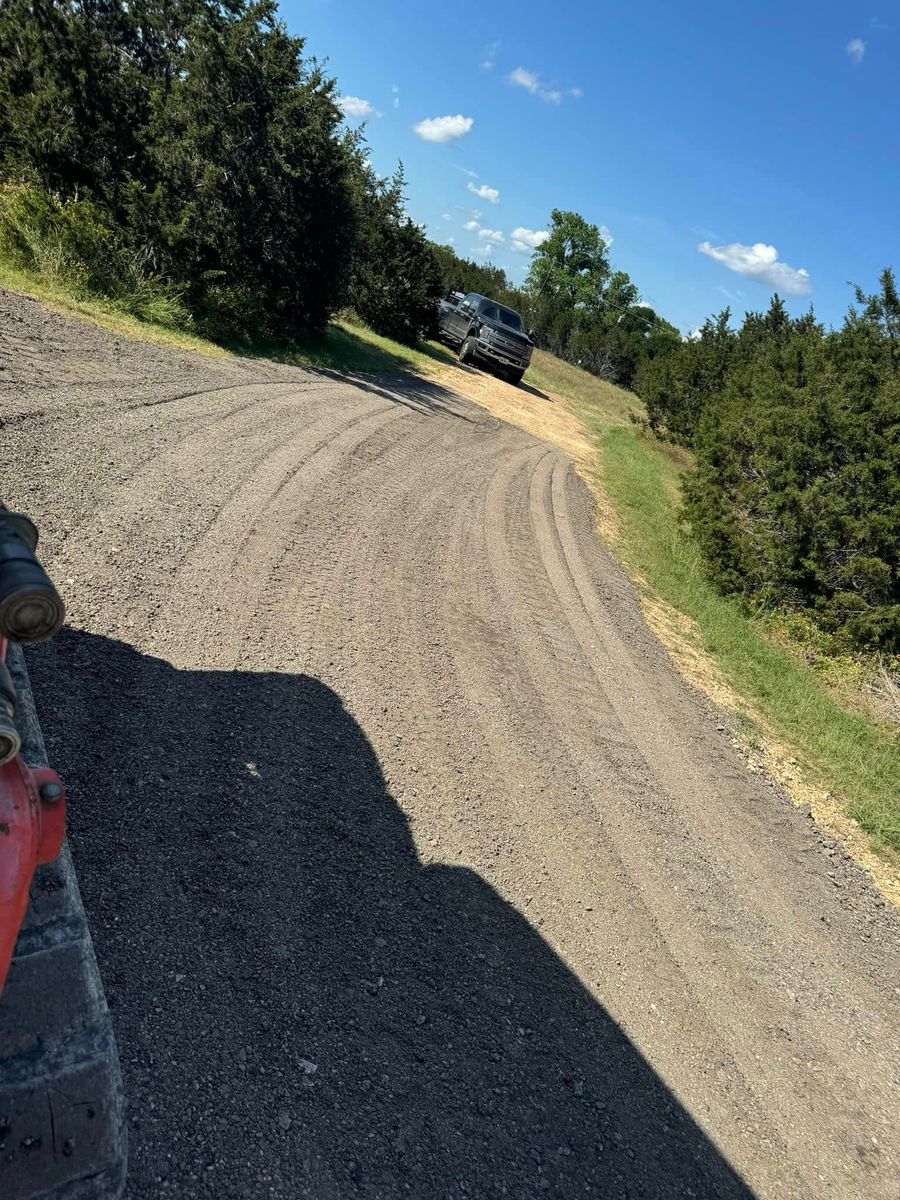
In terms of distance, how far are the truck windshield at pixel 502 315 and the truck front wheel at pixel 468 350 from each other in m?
1.08

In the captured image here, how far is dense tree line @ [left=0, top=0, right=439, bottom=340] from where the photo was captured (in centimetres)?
1216

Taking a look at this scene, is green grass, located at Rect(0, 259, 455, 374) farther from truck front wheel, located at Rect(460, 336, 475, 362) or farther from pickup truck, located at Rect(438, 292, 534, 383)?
pickup truck, located at Rect(438, 292, 534, 383)

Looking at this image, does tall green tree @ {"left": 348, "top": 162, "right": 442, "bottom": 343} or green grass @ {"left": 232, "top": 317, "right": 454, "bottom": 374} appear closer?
green grass @ {"left": 232, "top": 317, "right": 454, "bottom": 374}

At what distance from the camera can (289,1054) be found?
2.57 metres

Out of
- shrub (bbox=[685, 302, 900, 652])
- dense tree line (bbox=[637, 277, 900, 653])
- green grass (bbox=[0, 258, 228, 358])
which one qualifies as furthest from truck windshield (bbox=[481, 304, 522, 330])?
shrub (bbox=[685, 302, 900, 652])

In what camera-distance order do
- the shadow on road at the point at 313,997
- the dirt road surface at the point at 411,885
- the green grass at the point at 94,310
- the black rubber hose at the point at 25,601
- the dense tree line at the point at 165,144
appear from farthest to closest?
the dense tree line at the point at 165,144
the green grass at the point at 94,310
the dirt road surface at the point at 411,885
the shadow on road at the point at 313,997
the black rubber hose at the point at 25,601

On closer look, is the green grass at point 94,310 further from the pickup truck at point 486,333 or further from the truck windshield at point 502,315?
the truck windshield at point 502,315

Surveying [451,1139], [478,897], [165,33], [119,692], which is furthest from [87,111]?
[451,1139]

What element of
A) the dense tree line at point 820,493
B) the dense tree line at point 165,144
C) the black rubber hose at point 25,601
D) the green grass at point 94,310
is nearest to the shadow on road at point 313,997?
the black rubber hose at point 25,601

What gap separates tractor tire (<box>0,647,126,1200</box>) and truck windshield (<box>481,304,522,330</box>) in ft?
82.0

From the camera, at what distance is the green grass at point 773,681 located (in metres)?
6.22

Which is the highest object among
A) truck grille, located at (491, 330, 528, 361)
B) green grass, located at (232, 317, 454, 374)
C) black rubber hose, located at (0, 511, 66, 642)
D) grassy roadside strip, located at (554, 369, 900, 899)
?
truck grille, located at (491, 330, 528, 361)

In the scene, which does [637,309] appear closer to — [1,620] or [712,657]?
[712,657]

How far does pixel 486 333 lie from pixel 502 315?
223 cm
